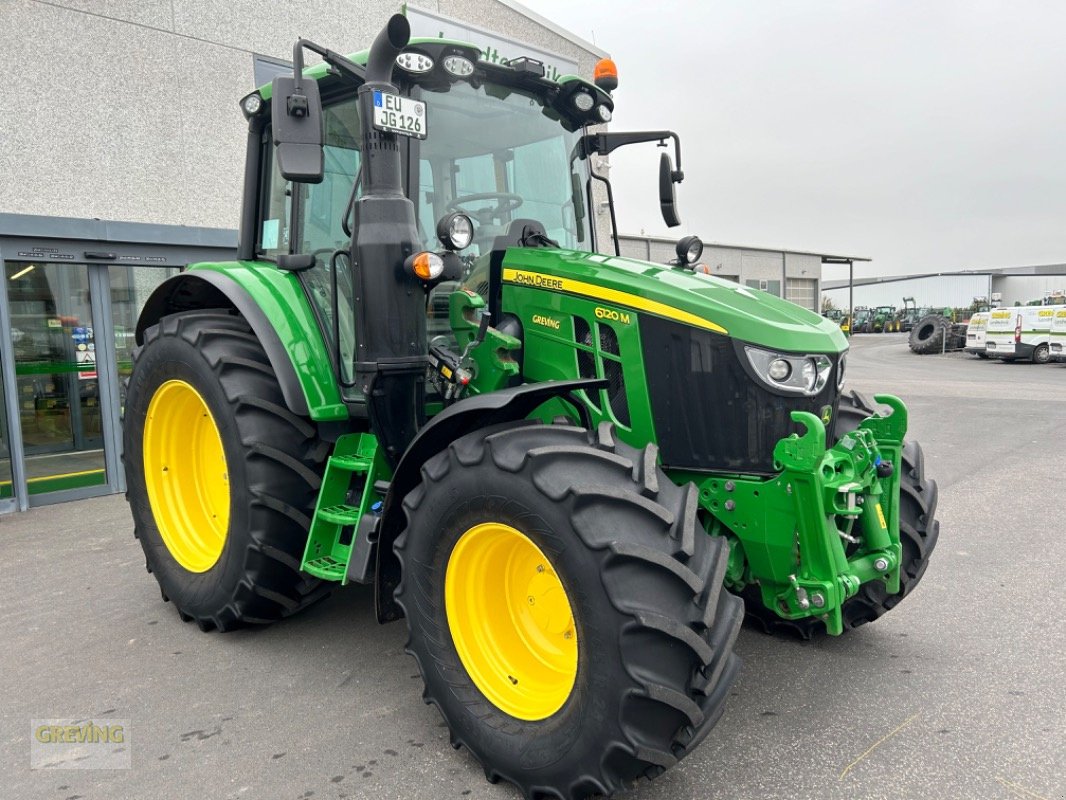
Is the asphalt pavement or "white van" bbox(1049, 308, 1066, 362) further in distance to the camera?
"white van" bbox(1049, 308, 1066, 362)

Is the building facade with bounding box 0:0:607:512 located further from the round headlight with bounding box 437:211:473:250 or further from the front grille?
the front grille

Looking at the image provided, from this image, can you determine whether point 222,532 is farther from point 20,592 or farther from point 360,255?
point 360,255

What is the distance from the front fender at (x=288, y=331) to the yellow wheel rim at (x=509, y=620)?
115 centimetres

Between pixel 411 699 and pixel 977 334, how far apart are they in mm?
25221

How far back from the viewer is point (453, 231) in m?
3.07

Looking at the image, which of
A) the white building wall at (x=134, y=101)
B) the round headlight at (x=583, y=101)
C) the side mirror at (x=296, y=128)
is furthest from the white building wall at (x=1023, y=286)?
the side mirror at (x=296, y=128)

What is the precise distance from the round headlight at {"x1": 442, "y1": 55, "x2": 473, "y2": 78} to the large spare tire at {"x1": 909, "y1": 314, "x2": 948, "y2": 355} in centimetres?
2737

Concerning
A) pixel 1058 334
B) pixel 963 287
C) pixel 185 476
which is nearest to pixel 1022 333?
pixel 1058 334

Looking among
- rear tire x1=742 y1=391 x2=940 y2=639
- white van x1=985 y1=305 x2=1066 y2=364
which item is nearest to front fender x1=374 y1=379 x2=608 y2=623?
rear tire x1=742 y1=391 x2=940 y2=639

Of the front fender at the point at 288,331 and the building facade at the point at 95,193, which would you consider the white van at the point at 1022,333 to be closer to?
the building facade at the point at 95,193

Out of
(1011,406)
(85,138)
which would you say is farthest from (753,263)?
(85,138)

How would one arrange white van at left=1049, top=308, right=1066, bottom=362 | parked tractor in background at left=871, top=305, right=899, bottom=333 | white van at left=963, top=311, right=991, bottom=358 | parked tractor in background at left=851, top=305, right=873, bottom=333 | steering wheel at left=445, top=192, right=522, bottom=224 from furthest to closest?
parked tractor in background at left=851, top=305, right=873, bottom=333, parked tractor in background at left=871, top=305, right=899, bottom=333, white van at left=963, top=311, right=991, bottom=358, white van at left=1049, top=308, right=1066, bottom=362, steering wheel at left=445, top=192, right=522, bottom=224

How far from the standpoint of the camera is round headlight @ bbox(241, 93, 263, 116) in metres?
4.02

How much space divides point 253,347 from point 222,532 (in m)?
1.07
